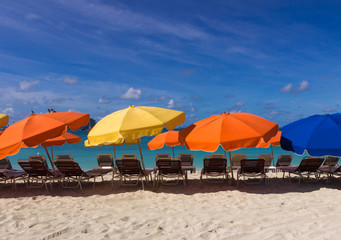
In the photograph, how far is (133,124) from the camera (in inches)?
241

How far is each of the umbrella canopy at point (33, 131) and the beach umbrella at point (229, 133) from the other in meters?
2.90

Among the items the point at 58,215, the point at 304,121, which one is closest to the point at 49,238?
the point at 58,215

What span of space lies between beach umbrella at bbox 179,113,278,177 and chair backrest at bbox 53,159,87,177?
2693 millimetres

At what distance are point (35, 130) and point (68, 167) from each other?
47.9 inches

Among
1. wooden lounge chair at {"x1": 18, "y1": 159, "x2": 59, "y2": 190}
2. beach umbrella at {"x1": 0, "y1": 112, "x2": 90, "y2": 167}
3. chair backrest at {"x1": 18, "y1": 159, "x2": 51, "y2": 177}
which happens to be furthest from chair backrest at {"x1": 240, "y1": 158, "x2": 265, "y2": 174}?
chair backrest at {"x1": 18, "y1": 159, "x2": 51, "y2": 177}

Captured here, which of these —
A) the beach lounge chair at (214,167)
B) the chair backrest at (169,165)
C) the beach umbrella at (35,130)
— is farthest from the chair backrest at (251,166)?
the beach umbrella at (35,130)

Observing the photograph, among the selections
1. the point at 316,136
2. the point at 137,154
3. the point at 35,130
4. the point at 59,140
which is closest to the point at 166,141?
the point at 59,140

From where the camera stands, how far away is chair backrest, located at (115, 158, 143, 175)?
6.87 meters

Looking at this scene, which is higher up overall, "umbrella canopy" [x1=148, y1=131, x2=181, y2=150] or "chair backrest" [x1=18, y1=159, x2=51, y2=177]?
"umbrella canopy" [x1=148, y1=131, x2=181, y2=150]

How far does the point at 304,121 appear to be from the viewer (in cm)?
722

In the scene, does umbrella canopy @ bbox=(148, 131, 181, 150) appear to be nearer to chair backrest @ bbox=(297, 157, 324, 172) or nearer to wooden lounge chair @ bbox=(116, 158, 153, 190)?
wooden lounge chair @ bbox=(116, 158, 153, 190)

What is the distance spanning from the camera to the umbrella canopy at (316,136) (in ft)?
20.1

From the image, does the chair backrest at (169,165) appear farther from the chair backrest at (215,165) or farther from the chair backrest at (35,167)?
the chair backrest at (35,167)

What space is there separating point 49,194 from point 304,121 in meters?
6.84
